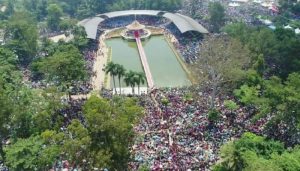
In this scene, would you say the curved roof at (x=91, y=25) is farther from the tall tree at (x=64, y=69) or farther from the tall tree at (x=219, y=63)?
the tall tree at (x=219, y=63)

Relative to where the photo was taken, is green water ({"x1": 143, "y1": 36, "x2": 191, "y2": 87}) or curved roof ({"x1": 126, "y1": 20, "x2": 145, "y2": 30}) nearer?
green water ({"x1": 143, "y1": 36, "x2": 191, "y2": 87})

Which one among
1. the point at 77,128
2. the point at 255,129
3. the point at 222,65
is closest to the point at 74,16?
the point at 222,65

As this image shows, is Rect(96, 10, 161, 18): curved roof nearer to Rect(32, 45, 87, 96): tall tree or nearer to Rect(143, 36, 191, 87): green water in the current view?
Rect(143, 36, 191, 87): green water

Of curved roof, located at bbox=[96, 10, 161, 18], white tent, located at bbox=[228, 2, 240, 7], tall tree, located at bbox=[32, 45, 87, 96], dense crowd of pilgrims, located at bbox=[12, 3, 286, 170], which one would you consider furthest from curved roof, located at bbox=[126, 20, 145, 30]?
tall tree, located at bbox=[32, 45, 87, 96]

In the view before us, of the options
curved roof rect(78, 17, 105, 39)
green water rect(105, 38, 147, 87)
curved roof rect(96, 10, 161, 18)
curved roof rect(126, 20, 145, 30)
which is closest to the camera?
green water rect(105, 38, 147, 87)

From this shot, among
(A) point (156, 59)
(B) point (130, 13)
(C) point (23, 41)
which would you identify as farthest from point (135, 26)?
(C) point (23, 41)

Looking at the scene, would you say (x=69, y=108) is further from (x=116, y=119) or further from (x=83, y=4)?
(x=83, y=4)
